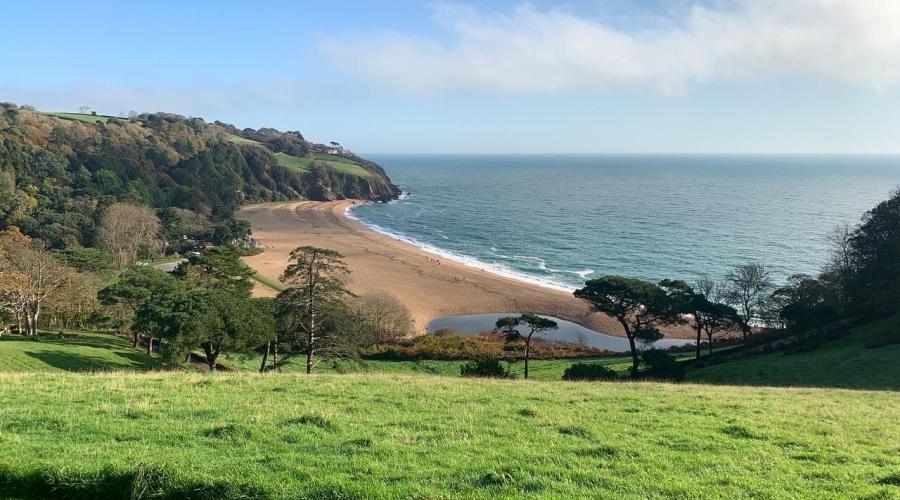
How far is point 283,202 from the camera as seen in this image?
501 ft

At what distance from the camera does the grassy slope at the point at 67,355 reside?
23.6m

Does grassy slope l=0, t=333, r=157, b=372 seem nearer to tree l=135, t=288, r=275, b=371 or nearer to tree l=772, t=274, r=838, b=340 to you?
tree l=135, t=288, r=275, b=371

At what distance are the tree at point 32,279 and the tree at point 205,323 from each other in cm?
1054

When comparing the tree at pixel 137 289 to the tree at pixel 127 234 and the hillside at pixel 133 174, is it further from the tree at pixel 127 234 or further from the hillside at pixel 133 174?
the hillside at pixel 133 174

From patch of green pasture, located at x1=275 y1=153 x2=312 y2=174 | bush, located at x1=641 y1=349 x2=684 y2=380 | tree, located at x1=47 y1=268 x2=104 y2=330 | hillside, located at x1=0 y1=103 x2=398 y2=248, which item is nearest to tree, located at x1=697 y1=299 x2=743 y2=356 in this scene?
bush, located at x1=641 y1=349 x2=684 y2=380

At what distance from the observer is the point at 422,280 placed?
66438 mm

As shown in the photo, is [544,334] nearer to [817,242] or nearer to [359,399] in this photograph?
[359,399]

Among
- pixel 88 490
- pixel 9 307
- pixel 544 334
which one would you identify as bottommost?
pixel 544 334

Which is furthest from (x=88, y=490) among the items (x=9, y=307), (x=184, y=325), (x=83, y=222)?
(x=83, y=222)

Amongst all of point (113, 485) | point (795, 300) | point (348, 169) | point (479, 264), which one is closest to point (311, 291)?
point (113, 485)

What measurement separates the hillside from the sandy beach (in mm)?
21834

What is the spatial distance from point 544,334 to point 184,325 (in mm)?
32708

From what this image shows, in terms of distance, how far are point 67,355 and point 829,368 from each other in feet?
128

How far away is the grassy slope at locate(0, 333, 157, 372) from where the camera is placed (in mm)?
23609
